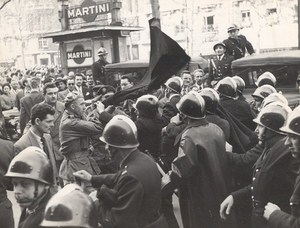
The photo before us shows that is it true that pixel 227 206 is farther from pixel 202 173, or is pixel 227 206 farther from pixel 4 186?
pixel 4 186

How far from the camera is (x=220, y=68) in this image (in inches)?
471

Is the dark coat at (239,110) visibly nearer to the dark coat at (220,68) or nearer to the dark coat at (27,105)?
the dark coat at (27,105)

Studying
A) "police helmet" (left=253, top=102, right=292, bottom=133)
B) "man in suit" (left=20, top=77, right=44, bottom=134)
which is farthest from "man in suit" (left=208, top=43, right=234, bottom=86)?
"police helmet" (left=253, top=102, right=292, bottom=133)

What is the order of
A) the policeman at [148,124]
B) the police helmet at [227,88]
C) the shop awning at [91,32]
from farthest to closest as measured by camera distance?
the shop awning at [91,32] < the police helmet at [227,88] < the policeman at [148,124]

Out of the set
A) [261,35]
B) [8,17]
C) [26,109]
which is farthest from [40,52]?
[26,109]

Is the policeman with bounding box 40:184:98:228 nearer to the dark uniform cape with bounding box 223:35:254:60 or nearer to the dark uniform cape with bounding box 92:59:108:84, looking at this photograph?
the dark uniform cape with bounding box 223:35:254:60

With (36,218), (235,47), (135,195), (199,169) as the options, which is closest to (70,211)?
(36,218)

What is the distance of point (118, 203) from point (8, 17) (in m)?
45.8

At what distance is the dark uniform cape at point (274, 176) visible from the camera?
408cm

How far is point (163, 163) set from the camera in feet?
21.3

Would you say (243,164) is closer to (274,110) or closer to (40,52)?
(274,110)

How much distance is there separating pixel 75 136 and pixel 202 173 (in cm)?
198

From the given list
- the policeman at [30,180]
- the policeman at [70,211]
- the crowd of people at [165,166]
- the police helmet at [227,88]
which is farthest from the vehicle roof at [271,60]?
the policeman at [70,211]

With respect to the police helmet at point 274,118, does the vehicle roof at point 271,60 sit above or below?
above
